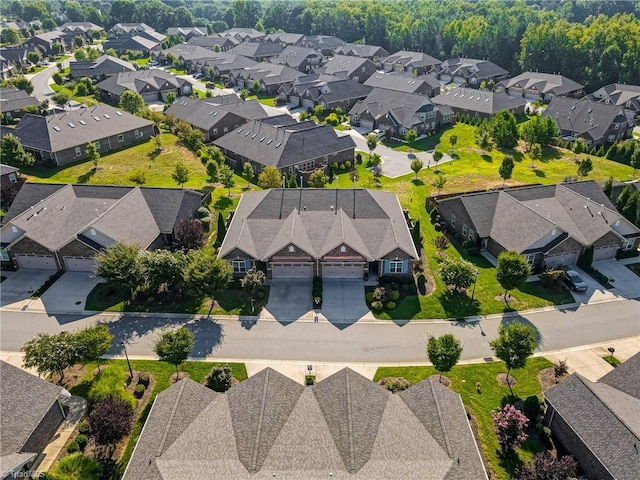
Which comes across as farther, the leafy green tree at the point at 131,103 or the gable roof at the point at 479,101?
the gable roof at the point at 479,101

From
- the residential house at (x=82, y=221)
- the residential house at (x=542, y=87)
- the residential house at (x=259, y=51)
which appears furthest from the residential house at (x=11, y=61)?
the residential house at (x=542, y=87)

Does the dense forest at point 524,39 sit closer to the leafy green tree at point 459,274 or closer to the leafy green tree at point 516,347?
the leafy green tree at point 459,274

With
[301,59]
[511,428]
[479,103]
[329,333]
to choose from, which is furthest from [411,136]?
[301,59]

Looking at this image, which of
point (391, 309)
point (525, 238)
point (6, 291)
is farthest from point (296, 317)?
point (6, 291)

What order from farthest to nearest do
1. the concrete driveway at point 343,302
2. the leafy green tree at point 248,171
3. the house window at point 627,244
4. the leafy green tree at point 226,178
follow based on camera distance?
the leafy green tree at point 248,171 → the leafy green tree at point 226,178 → the house window at point 627,244 → the concrete driveway at point 343,302

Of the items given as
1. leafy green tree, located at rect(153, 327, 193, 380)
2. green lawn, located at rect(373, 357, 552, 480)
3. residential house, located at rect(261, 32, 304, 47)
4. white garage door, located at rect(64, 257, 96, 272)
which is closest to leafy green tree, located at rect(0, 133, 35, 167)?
white garage door, located at rect(64, 257, 96, 272)

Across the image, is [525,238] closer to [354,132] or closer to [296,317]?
[296,317]
